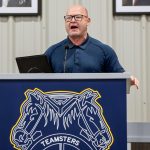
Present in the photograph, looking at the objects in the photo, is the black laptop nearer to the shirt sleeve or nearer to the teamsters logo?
the teamsters logo

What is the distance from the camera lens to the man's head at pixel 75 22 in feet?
9.30

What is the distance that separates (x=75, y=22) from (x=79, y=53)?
195 millimetres

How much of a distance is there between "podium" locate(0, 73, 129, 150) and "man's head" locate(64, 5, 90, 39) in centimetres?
59

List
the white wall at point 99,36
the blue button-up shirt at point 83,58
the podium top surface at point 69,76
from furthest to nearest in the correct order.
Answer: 1. the white wall at point 99,36
2. the blue button-up shirt at point 83,58
3. the podium top surface at point 69,76

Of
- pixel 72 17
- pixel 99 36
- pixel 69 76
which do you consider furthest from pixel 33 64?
pixel 99 36

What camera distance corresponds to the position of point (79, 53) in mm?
2828

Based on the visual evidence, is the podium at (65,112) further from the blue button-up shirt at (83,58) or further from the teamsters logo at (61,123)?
the blue button-up shirt at (83,58)

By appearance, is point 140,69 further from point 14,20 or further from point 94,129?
point 94,129

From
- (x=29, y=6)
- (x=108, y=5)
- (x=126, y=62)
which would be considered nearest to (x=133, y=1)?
(x=108, y=5)

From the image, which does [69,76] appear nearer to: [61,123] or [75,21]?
[61,123]

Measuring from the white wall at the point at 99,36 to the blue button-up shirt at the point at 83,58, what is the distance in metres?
1.04

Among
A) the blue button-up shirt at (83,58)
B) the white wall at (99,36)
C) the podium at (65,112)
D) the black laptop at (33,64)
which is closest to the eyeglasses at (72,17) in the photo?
the blue button-up shirt at (83,58)

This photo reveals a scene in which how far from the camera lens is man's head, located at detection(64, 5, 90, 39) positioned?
9.30ft

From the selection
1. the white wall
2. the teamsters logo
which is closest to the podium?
the teamsters logo
